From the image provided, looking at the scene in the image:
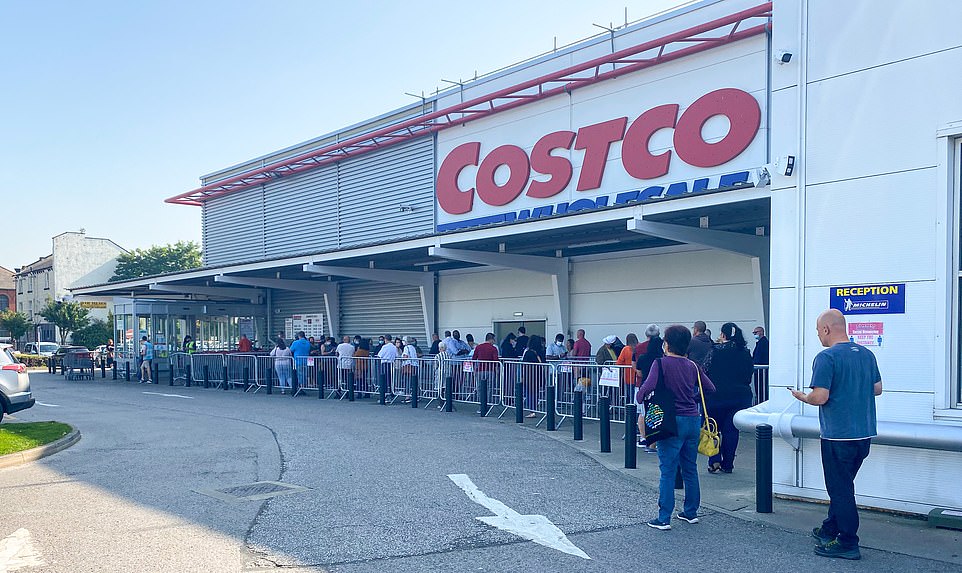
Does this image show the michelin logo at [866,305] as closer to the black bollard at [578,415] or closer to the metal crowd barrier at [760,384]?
the metal crowd barrier at [760,384]

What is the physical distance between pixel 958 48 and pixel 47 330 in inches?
3054

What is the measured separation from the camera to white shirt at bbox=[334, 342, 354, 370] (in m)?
19.5

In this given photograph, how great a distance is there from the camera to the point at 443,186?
22.1 metres

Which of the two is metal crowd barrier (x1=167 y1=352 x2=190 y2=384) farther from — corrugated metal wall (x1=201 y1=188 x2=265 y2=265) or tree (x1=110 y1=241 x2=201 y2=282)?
tree (x1=110 y1=241 x2=201 y2=282)

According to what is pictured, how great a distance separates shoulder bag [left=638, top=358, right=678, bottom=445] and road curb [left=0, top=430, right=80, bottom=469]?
334 inches

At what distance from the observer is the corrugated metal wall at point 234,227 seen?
96.8 ft

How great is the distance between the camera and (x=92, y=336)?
2060 inches

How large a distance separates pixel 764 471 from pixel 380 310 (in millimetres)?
19732

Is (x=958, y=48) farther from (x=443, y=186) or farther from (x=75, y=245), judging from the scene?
(x=75, y=245)

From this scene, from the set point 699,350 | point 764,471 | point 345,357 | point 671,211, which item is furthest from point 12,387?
point 764,471

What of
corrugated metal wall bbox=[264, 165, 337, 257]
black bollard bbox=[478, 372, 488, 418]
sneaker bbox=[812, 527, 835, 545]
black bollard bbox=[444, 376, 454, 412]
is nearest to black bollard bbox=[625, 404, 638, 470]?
sneaker bbox=[812, 527, 835, 545]

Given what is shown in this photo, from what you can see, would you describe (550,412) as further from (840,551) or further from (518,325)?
(518,325)

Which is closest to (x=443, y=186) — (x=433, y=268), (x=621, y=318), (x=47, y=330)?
(x=433, y=268)

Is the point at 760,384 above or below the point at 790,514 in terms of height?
above
